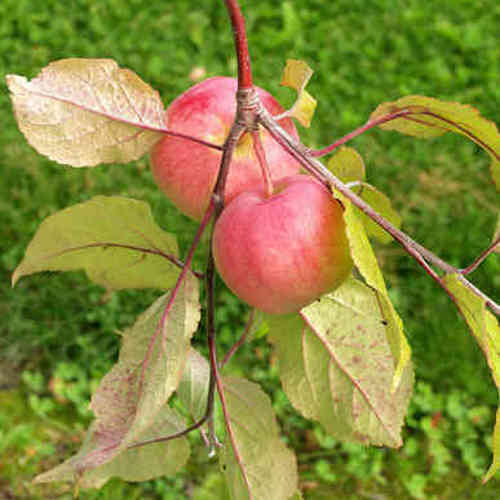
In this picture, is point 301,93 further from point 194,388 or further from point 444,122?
point 194,388

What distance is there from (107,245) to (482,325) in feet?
1.25

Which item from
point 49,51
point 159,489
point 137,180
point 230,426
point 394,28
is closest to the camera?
point 230,426

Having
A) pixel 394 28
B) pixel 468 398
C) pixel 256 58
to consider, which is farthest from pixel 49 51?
pixel 468 398

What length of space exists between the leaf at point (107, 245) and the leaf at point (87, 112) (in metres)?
0.06

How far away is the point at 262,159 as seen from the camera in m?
0.58

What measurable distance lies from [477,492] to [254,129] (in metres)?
1.56

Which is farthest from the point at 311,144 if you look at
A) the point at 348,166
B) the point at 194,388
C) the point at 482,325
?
the point at 482,325

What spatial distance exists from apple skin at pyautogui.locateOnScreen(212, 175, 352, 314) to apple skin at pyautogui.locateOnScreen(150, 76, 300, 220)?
1.8 inches

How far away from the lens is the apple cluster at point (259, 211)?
1.79 ft

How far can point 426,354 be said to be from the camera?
6.64 feet

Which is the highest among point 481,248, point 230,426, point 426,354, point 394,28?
point 394,28

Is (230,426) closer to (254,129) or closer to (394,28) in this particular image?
(254,129)

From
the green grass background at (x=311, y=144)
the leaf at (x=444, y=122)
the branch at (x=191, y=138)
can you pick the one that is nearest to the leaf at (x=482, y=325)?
the leaf at (x=444, y=122)

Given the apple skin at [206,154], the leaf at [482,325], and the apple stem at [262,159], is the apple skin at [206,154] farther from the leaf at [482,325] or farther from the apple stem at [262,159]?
the leaf at [482,325]
